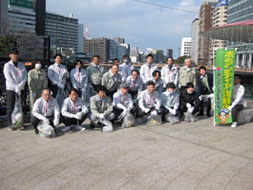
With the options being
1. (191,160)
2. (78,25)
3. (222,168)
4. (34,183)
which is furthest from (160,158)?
(78,25)

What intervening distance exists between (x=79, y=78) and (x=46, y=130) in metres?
2.02

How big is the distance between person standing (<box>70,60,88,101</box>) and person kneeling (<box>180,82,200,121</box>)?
2.69 meters

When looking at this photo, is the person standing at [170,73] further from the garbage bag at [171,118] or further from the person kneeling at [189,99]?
the garbage bag at [171,118]

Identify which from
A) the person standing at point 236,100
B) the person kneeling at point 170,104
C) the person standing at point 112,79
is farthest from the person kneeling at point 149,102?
the person standing at point 236,100

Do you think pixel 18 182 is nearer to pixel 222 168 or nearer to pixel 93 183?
pixel 93 183

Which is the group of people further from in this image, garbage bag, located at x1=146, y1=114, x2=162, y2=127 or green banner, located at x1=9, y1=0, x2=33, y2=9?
green banner, located at x1=9, y1=0, x2=33, y2=9

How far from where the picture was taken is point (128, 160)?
3605mm

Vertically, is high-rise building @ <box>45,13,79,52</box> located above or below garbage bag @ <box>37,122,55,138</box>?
above

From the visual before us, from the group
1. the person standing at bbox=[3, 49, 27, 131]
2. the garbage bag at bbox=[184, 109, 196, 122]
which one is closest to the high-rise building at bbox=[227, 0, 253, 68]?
the garbage bag at bbox=[184, 109, 196, 122]

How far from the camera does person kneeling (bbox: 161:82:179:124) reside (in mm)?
6047

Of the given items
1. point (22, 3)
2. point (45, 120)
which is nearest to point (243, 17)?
point (22, 3)

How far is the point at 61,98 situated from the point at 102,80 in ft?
3.82

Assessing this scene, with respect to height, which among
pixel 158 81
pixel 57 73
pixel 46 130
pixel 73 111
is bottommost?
pixel 46 130

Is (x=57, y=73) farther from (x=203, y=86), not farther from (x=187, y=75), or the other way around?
(x=203, y=86)
